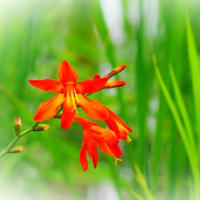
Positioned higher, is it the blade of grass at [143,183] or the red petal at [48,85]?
the red petal at [48,85]

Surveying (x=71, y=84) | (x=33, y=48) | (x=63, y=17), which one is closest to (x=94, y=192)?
(x=33, y=48)

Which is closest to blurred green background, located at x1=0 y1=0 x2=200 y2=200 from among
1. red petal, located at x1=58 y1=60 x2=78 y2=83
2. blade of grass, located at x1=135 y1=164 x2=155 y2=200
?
blade of grass, located at x1=135 y1=164 x2=155 y2=200

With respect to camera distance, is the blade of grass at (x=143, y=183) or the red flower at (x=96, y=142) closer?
the red flower at (x=96, y=142)

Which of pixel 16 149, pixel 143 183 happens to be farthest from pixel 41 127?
pixel 143 183

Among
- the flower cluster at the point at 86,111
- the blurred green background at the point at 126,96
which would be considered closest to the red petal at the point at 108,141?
the flower cluster at the point at 86,111

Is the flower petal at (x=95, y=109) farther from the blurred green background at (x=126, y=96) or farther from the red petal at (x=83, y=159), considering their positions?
the blurred green background at (x=126, y=96)

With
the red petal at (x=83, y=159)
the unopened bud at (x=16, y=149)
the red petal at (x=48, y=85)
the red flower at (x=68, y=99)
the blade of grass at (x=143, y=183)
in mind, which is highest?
the red petal at (x=48, y=85)

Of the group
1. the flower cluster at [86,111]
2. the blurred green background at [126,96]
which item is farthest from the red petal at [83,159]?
the blurred green background at [126,96]

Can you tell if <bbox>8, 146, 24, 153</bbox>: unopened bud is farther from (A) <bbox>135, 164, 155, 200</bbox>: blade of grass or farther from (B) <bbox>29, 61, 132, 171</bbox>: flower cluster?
(A) <bbox>135, 164, 155, 200</bbox>: blade of grass
